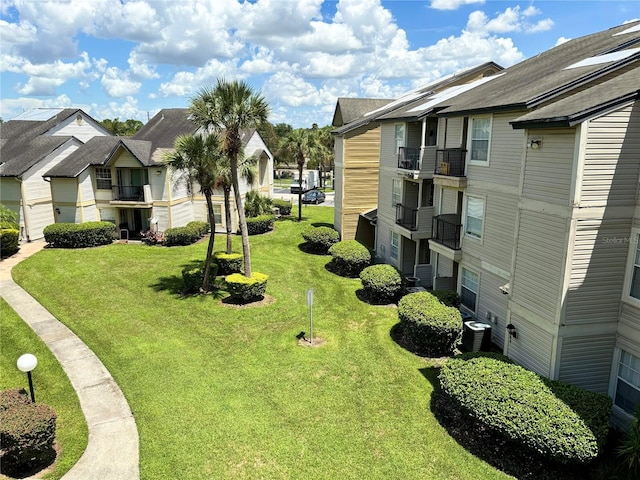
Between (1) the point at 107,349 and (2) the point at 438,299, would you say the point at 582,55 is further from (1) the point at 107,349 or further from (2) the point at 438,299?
(1) the point at 107,349

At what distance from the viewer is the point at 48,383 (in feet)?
43.4

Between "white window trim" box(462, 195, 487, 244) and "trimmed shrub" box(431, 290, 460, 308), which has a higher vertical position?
"white window trim" box(462, 195, 487, 244)

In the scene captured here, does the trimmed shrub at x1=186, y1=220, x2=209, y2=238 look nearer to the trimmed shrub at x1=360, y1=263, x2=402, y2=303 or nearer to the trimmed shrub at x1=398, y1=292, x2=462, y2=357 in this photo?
the trimmed shrub at x1=360, y1=263, x2=402, y2=303

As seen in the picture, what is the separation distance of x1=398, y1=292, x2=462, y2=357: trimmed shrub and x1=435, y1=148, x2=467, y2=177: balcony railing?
5.21m

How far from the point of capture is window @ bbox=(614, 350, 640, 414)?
10547mm

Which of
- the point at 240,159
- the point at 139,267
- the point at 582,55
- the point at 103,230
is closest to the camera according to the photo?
the point at 582,55

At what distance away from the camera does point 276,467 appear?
984cm

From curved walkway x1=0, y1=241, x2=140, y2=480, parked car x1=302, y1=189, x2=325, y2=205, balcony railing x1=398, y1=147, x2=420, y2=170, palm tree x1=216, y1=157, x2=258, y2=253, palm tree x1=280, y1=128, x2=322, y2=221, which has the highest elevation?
palm tree x1=280, y1=128, x2=322, y2=221

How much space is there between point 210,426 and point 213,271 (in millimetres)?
11639

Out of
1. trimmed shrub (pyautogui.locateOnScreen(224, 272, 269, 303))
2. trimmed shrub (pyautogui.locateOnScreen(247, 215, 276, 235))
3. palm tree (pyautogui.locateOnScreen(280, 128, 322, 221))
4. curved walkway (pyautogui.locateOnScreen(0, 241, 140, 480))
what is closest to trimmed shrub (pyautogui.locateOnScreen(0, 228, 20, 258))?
curved walkway (pyautogui.locateOnScreen(0, 241, 140, 480))

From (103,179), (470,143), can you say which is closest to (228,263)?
(470,143)

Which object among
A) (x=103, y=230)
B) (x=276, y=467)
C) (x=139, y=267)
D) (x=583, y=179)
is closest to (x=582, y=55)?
(x=583, y=179)

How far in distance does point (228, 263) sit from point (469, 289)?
488 inches

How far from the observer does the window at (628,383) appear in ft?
34.6
